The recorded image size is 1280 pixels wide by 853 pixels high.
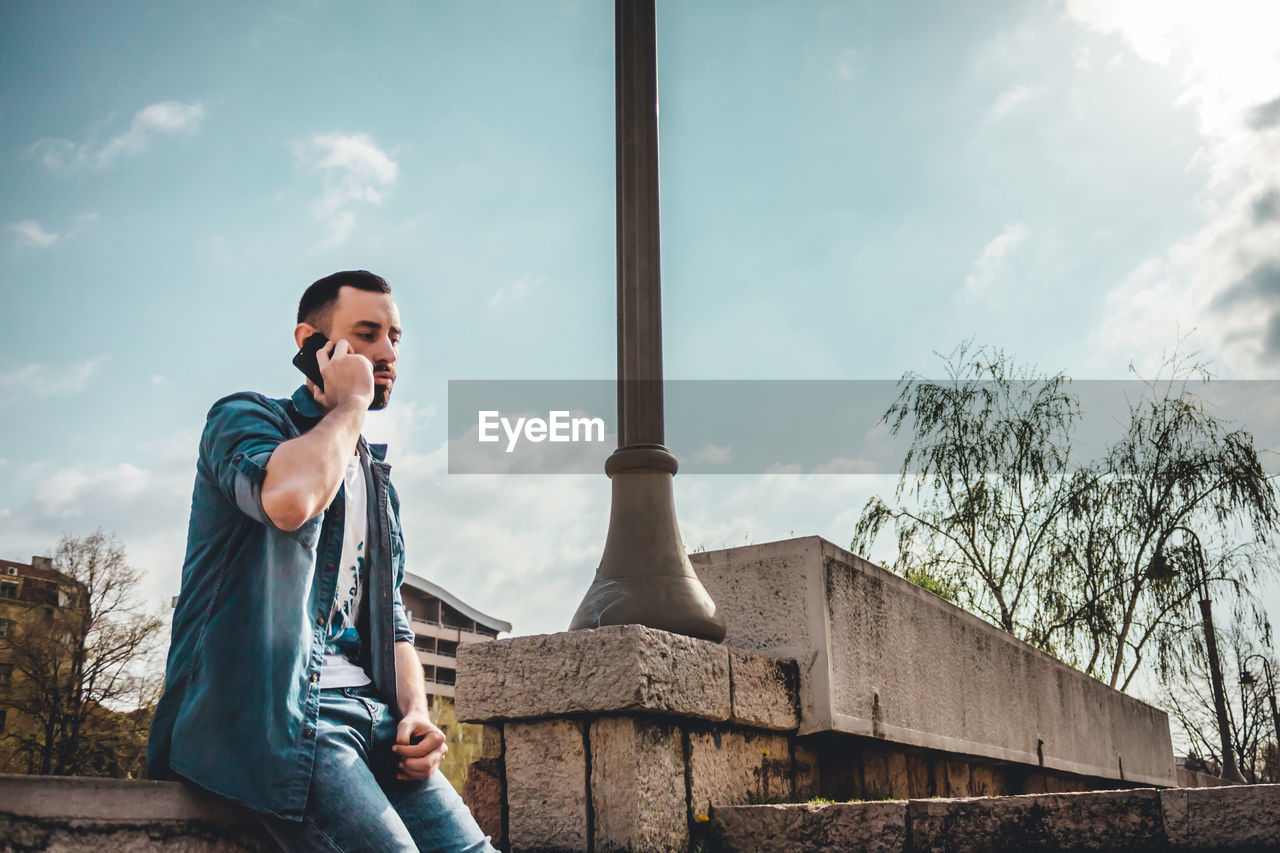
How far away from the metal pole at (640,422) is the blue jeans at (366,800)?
5.44 ft

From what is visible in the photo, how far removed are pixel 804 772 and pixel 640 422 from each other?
159 centimetres

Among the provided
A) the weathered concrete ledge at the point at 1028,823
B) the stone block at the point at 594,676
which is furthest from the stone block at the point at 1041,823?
the stone block at the point at 594,676

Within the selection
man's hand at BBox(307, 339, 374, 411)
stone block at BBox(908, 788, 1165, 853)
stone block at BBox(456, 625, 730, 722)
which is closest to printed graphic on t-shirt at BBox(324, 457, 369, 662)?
man's hand at BBox(307, 339, 374, 411)

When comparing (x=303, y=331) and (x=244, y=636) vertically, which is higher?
(x=303, y=331)

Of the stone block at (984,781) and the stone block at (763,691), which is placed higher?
the stone block at (763,691)

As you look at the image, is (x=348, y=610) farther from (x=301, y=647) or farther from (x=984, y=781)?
(x=984, y=781)

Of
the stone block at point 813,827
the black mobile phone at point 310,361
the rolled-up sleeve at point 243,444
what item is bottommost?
the stone block at point 813,827

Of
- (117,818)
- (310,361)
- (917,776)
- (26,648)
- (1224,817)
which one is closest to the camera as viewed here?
(117,818)

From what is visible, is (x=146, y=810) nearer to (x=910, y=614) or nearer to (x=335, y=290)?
(x=335, y=290)

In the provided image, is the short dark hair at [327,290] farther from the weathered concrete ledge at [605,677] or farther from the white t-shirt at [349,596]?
the weathered concrete ledge at [605,677]

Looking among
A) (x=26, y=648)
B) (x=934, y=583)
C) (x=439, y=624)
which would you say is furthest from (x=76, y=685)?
(x=439, y=624)

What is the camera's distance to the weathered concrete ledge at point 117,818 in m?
1.38

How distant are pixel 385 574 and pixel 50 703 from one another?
2296 cm

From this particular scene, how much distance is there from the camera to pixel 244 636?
1.52 metres
